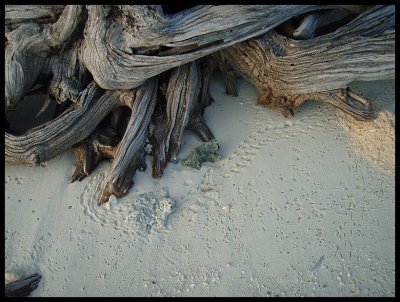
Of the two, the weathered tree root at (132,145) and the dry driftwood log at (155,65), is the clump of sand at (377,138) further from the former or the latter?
the weathered tree root at (132,145)

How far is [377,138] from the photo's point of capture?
4367mm

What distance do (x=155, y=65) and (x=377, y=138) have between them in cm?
223

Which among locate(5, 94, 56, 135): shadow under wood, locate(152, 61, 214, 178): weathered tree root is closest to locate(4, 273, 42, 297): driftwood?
locate(152, 61, 214, 178): weathered tree root

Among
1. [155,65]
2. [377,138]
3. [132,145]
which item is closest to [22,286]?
[132,145]

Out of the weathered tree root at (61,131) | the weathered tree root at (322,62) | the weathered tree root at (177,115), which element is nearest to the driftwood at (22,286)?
the weathered tree root at (61,131)

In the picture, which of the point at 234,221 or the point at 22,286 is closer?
the point at 22,286

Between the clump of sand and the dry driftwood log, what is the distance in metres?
0.13

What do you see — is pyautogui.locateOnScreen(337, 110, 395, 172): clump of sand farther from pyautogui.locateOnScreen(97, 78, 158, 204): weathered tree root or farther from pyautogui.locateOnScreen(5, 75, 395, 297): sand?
pyautogui.locateOnScreen(97, 78, 158, 204): weathered tree root

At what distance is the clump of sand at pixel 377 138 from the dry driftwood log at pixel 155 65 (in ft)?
0.42

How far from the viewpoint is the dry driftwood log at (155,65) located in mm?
3992

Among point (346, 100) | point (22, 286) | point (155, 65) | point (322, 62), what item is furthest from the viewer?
point (346, 100)

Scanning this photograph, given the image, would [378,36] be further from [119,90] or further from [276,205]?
[119,90]

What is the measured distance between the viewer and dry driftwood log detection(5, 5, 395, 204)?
3.99 metres

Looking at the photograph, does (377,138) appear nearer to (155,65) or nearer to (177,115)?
(177,115)
